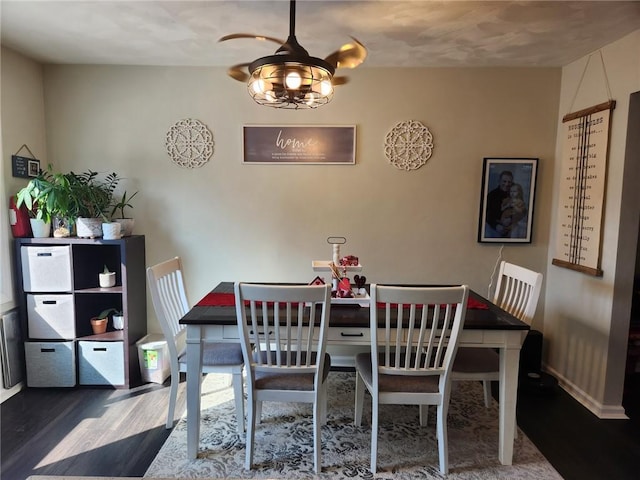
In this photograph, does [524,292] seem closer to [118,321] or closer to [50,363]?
[118,321]

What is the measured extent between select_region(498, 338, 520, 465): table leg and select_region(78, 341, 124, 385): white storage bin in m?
2.55

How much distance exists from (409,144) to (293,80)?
159 centimetres

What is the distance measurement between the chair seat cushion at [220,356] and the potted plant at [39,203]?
144cm

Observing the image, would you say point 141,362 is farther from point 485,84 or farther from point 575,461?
point 485,84

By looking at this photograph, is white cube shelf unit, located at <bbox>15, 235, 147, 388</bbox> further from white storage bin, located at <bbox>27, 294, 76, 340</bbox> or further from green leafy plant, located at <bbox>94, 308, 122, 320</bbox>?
green leafy plant, located at <bbox>94, 308, 122, 320</bbox>

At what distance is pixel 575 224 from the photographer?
2816 millimetres

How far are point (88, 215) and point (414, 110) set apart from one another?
2682 millimetres

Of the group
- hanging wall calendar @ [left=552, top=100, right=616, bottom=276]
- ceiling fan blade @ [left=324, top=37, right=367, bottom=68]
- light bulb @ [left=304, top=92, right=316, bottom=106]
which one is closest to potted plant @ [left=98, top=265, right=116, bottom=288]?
light bulb @ [left=304, top=92, right=316, bottom=106]

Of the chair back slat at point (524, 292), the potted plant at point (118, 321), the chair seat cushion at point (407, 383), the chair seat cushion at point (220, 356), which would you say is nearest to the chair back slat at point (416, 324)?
the chair seat cushion at point (407, 383)

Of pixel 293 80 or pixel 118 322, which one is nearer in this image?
pixel 293 80

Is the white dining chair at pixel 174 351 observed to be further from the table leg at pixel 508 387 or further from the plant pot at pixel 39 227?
the table leg at pixel 508 387

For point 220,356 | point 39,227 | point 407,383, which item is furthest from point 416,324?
point 39,227

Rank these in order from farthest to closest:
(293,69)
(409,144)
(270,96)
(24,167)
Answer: (409,144) < (24,167) < (270,96) < (293,69)

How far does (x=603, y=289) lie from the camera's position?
8.44 feet
